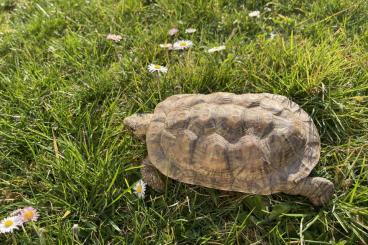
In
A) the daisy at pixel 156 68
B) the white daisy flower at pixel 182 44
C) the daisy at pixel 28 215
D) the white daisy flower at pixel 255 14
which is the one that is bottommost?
the daisy at pixel 28 215

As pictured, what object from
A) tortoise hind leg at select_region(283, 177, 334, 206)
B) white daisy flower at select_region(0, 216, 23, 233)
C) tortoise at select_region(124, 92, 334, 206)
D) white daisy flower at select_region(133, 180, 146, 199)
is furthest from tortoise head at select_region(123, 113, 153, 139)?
tortoise hind leg at select_region(283, 177, 334, 206)

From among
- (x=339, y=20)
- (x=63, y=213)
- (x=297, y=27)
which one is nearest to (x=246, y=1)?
(x=297, y=27)

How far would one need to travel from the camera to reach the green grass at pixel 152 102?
8.79 feet

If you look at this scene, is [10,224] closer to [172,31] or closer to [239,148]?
[239,148]

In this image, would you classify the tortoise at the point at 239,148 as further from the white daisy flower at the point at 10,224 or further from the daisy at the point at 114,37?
the daisy at the point at 114,37

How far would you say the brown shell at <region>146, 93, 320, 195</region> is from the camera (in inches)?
104

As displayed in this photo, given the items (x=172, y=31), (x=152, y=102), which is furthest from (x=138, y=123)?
(x=172, y=31)

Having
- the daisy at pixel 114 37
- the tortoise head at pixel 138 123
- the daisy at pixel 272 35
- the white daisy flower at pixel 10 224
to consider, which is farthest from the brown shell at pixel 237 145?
the daisy at pixel 114 37

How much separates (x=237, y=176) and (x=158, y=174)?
643 mm

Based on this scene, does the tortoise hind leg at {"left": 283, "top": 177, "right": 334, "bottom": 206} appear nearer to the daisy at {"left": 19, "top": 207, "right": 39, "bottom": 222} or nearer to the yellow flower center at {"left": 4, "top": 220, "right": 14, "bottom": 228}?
the daisy at {"left": 19, "top": 207, "right": 39, "bottom": 222}

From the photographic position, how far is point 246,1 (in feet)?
14.6

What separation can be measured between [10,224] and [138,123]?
120 centimetres

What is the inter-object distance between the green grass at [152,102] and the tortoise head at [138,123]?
5.1 inches

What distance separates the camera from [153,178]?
9.46 feet
